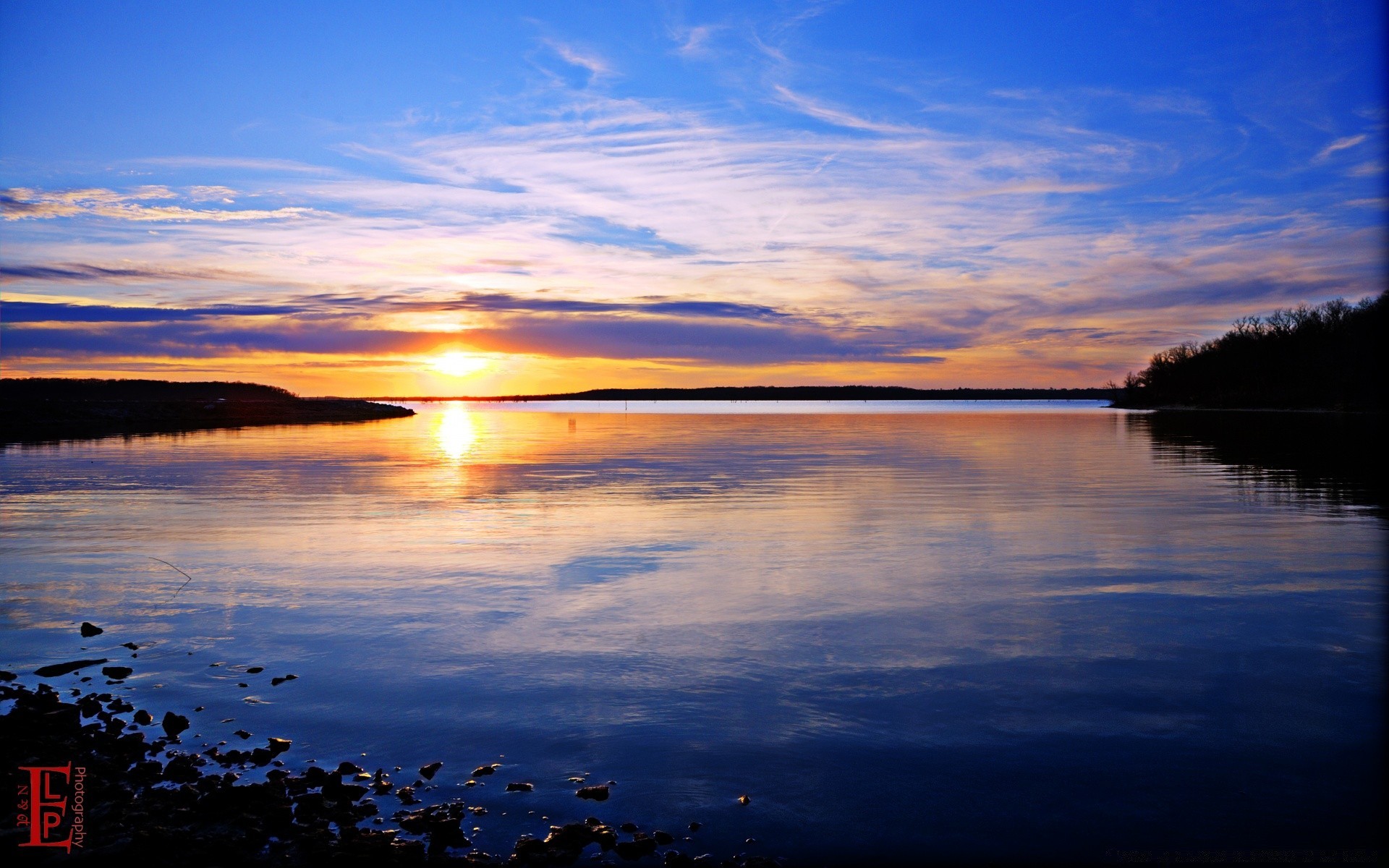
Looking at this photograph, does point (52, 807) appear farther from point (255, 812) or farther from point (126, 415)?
point (126, 415)

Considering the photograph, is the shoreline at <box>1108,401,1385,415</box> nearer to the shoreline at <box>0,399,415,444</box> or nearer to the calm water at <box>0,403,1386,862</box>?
the calm water at <box>0,403,1386,862</box>

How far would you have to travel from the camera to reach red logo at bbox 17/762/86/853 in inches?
229

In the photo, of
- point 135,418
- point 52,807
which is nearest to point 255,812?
point 52,807

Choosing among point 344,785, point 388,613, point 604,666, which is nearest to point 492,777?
point 344,785

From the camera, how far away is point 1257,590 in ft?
41.8

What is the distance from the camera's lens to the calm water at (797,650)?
21.5ft

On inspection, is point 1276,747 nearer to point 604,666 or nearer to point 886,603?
point 886,603

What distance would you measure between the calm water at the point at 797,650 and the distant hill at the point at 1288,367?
8378 cm

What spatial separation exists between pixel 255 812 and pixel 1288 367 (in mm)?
142136

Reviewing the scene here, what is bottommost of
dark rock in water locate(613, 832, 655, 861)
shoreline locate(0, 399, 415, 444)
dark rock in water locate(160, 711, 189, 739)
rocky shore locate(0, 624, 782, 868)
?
dark rock in water locate(613, 832, 655, 861)

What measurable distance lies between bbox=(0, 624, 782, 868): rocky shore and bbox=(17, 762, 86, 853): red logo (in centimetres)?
3

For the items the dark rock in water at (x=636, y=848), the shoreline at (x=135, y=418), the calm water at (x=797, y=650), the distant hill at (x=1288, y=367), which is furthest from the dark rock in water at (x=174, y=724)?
the distant hill at (x=1288, y=367)

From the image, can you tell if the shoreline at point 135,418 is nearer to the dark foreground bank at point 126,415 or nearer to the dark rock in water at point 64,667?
the dark foreground bank at point 126,415

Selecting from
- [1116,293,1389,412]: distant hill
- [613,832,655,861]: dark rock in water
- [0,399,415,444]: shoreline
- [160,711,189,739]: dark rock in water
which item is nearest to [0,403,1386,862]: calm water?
[160,711,189,739]: dark rock in water
